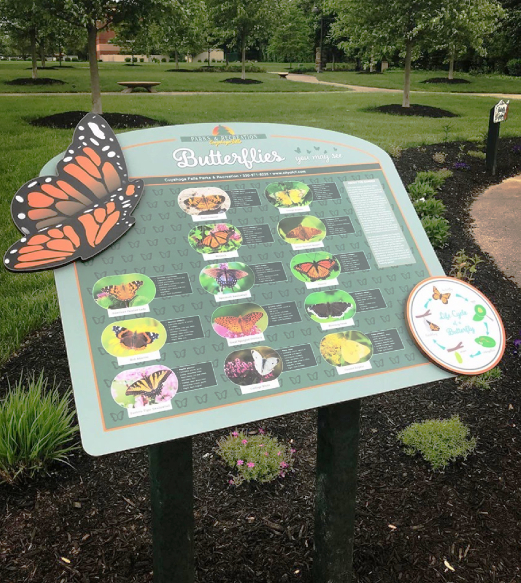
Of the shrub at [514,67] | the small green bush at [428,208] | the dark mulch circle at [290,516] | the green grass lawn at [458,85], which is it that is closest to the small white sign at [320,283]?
the dark mulch circle at [290,516]

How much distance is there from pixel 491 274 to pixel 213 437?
3365 mm

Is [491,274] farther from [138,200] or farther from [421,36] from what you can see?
[421,36]

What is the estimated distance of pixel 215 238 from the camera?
1986mm

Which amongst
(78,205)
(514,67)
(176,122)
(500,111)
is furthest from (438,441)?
(514,67)

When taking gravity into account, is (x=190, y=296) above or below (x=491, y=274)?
above

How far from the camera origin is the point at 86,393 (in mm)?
1610

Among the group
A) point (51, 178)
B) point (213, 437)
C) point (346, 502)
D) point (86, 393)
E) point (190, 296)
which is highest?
point (51, 178)

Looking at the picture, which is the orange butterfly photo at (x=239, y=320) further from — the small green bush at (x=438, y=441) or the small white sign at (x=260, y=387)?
the small green bush at (x=438, y=441)

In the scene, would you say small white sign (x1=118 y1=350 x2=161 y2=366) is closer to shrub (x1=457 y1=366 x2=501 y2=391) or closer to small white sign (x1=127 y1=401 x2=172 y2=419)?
small white sign (x1=127 y1=401 x2=172 y2=419)

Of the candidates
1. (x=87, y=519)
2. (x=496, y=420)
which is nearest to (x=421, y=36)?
(x=496, y=420)

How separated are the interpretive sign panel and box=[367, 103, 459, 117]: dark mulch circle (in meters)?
14.5

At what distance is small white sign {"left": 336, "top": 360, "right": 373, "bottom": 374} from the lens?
1.88 metres

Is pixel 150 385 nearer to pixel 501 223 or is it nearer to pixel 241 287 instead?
pixel 241 287

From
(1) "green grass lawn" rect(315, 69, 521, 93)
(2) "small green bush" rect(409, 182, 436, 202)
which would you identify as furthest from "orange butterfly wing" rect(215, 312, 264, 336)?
(1) "green grass lawn" rect(315, 69, 521, 93)
